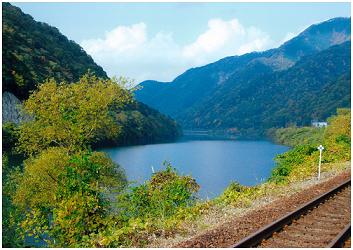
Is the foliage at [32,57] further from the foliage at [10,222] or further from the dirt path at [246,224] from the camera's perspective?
the dirt path at [246,224]

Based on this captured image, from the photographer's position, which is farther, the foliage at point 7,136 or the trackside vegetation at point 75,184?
the foliage at point 7,136

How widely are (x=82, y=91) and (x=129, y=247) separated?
14929 millimetres

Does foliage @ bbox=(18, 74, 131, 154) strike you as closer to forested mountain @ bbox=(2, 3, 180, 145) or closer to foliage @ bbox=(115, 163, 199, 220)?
foliage @ bbox=(115, 163, 199, 220)

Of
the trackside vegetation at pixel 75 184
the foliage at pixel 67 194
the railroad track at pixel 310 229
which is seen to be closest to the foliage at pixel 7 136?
the trackside vegetation at pixel 75 184

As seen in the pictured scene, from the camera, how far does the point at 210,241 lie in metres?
10.1

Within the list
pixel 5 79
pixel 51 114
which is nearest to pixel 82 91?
pixel 51 114

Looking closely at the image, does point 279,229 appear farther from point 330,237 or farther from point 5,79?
point 5,79

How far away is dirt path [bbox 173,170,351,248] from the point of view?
33.0ft

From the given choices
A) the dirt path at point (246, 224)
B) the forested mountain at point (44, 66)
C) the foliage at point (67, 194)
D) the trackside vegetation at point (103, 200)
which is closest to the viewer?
the dirt path at point (246, 224)

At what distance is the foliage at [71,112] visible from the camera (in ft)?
75.7

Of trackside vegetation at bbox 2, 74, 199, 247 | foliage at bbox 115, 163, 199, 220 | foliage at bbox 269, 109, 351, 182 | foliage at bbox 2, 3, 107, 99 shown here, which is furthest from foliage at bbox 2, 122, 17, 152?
foliage at bbox 115, 163, 199, 220

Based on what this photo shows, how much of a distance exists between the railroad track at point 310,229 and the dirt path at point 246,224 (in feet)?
1.47

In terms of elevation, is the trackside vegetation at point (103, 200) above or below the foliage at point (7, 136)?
below

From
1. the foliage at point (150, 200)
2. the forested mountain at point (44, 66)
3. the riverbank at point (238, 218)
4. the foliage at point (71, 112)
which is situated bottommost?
the foliage at point (150, 200)
